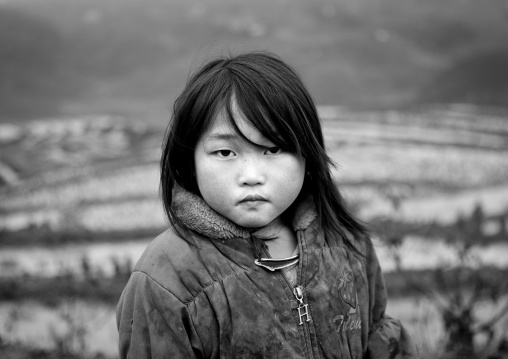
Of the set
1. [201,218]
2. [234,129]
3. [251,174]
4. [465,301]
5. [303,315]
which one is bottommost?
[465,301]

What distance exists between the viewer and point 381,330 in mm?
1637

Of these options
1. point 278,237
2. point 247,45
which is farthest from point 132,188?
point 278,237

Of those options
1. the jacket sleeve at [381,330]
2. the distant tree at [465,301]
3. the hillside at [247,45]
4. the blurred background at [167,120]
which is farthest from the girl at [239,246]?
the hillside at [247,45]

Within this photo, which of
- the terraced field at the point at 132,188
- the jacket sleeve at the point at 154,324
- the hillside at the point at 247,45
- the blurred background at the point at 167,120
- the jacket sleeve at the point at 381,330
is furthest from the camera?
the hillside at the point at 247,45

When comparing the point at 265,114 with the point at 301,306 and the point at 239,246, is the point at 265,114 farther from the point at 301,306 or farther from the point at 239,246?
the point at 301,306

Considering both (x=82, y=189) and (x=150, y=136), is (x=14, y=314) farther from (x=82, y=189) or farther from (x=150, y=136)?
(x=150, y=136)

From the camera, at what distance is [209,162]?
52.7 inches

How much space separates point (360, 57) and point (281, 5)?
4.71ft

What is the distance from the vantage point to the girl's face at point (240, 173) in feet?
4.33

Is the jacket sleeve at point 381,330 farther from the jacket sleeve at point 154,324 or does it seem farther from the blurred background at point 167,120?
the blurred background at point 167,120

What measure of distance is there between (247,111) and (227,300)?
1.53 ft

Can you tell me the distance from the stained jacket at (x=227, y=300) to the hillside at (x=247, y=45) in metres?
5.34

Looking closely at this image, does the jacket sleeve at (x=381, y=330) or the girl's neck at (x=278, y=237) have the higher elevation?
the girl's neck at (x=278, y=237)

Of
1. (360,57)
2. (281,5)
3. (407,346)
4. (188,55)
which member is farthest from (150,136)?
(407,346)
